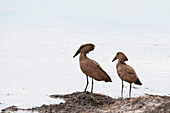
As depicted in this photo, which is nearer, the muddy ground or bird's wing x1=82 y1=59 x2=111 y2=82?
the muddy ground

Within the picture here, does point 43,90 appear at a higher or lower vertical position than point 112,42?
lower

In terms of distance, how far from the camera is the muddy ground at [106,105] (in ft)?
34.9

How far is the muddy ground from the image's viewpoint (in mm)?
10625

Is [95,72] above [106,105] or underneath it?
above

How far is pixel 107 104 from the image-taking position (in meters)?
11.8

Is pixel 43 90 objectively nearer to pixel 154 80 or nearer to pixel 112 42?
pixel 154 80

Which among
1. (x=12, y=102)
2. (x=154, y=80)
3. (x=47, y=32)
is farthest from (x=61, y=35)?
(x=12, y=102)

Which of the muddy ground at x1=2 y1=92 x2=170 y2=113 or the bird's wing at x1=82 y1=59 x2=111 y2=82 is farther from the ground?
the bird's wing at x1=82 y1=59 x2=111 y2=82

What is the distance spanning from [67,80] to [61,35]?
55.3ft

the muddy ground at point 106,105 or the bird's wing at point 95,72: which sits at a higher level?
the bird's wing at point 95,72

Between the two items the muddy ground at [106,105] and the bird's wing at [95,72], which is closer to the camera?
the muddy ground at [106,105]

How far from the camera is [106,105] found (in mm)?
11695

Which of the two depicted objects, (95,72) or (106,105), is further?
(95,72)

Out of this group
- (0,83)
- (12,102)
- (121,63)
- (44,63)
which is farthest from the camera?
(44,63)
